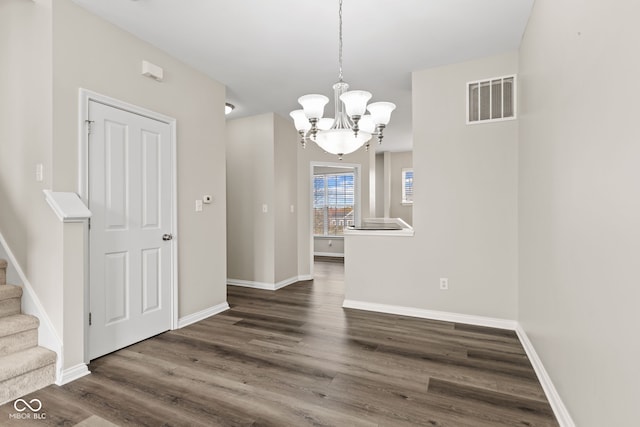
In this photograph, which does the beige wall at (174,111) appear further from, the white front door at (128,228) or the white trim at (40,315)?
the white trim at (40,315)

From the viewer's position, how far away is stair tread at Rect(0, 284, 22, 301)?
2.39 metres

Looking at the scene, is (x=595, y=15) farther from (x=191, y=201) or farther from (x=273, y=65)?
(x=191, y=201)

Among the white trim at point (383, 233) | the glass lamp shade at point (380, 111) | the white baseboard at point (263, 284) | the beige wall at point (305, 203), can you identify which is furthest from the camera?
the beige wall at point (305, 203)

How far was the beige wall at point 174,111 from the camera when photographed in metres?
2.38

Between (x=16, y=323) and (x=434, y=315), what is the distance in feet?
11.7

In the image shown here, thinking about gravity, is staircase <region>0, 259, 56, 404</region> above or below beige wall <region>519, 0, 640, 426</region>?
below

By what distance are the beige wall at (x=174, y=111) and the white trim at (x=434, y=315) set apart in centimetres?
166

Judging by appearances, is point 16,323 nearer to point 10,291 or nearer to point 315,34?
point 10,291

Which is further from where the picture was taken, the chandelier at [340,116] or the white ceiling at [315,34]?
the white ceiling at [315,34]

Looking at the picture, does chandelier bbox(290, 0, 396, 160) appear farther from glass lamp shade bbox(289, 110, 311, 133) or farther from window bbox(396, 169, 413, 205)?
window bbox(396, 169, 413, 205)

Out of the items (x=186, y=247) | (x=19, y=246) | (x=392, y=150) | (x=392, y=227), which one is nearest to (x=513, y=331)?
(x=392, y=227)

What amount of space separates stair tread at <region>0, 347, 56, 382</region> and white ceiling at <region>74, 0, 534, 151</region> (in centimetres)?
249

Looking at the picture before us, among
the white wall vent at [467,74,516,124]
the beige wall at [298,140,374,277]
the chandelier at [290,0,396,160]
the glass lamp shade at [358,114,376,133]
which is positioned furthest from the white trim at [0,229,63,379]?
the white wall vent at [467,74,516,124]

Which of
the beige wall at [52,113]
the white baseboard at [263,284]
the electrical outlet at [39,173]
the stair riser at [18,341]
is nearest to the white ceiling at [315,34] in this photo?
the beige wall at [52,113]
